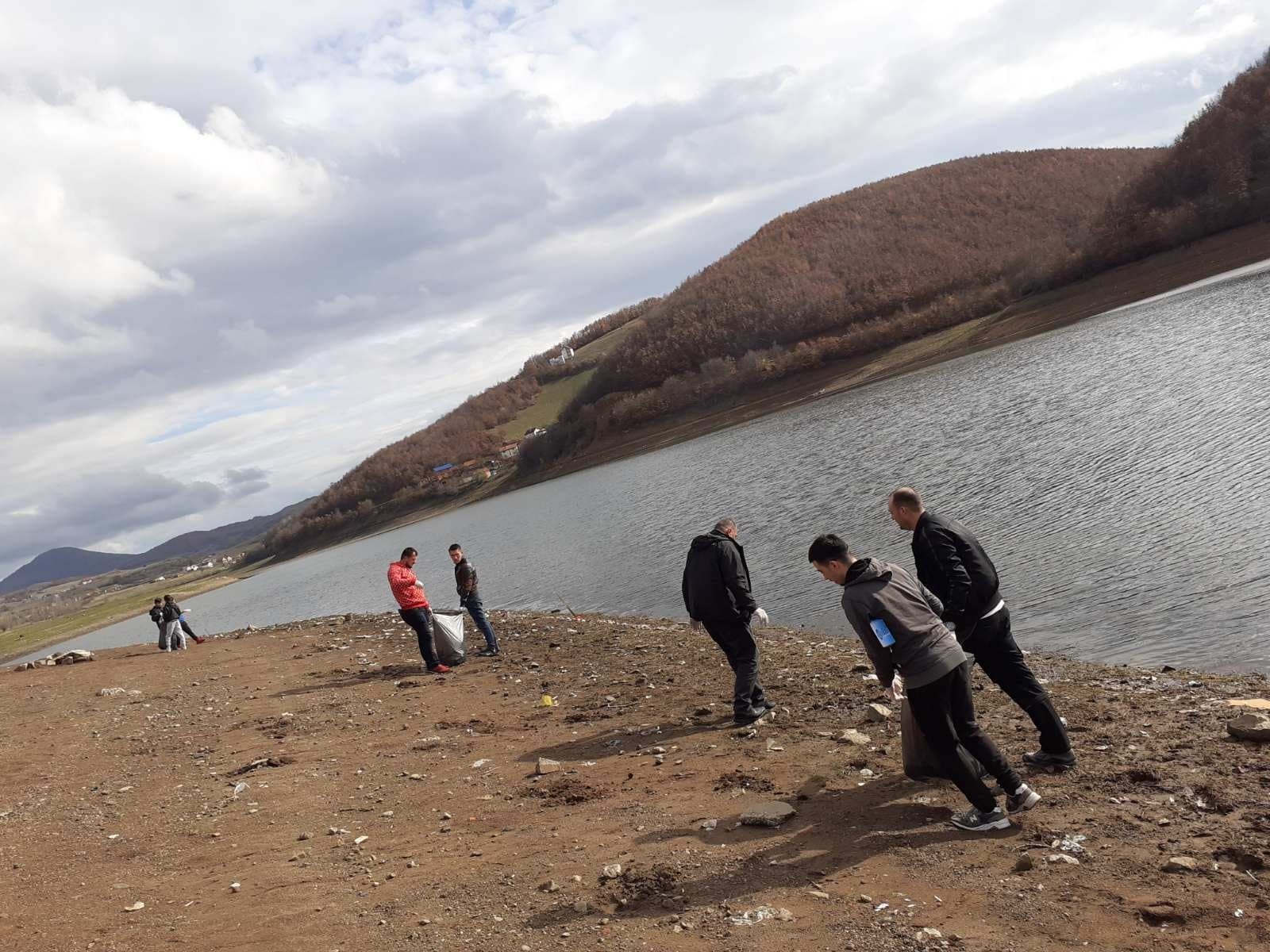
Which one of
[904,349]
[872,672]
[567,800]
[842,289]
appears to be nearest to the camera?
[567,800]

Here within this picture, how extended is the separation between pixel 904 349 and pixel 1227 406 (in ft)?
265

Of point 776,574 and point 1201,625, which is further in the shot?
point 776,574

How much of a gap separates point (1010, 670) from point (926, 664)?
1321 millimetres

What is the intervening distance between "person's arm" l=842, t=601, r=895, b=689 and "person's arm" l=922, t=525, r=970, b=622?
715mm

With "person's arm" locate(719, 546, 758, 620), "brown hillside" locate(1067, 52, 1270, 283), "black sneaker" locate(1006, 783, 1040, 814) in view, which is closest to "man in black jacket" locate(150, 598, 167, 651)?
"person's arm" locate(719, 546, 758, 620)

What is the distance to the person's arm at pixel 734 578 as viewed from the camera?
10.6 metres

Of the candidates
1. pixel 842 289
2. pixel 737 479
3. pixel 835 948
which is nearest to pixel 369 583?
pixel 737 479

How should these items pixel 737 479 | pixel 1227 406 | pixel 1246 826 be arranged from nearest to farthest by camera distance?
1. pixel 1246 826
2. pixel 1227 406
3. pixel 737 479

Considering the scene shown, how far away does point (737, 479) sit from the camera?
163ft

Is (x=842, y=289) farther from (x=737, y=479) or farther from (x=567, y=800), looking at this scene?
(x=567, y=800)

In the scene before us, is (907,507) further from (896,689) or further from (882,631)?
(896,689)

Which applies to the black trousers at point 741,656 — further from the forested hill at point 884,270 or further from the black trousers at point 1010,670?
the forested hill at point 884,270

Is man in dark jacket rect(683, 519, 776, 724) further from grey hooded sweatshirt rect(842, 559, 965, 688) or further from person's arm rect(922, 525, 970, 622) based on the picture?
grey hooded sweatshirt rect(842, 559, 965, 688)

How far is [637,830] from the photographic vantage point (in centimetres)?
787
